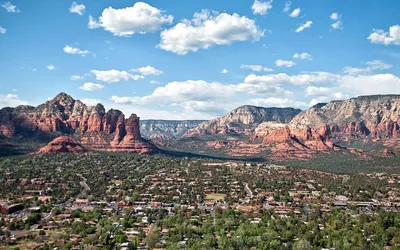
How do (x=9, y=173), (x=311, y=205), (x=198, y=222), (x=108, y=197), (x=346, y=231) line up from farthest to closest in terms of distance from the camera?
1. (x=9, y=173)
2. (x=108, y=197)
3. (x=311, y=205)
4. (x=198, y=222)
5. (x=346, y=231)

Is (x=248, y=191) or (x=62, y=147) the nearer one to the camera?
(x=248, y=191)

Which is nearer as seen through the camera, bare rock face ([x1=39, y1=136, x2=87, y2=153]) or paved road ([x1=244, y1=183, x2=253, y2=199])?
paved road ([x1=244, y1=183, x2=253, y2=199])

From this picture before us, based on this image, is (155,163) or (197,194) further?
(155,163)

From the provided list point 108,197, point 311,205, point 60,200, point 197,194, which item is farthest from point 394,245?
point 60,200

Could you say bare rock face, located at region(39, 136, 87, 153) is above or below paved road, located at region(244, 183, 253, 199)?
above

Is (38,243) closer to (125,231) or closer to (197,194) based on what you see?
(125,231)

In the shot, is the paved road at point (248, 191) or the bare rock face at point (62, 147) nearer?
the paved road at point (248, 191)

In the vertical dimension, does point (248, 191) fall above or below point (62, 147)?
below

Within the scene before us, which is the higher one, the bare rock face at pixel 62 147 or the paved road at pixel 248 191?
the bare rock face at pixel 62 147
